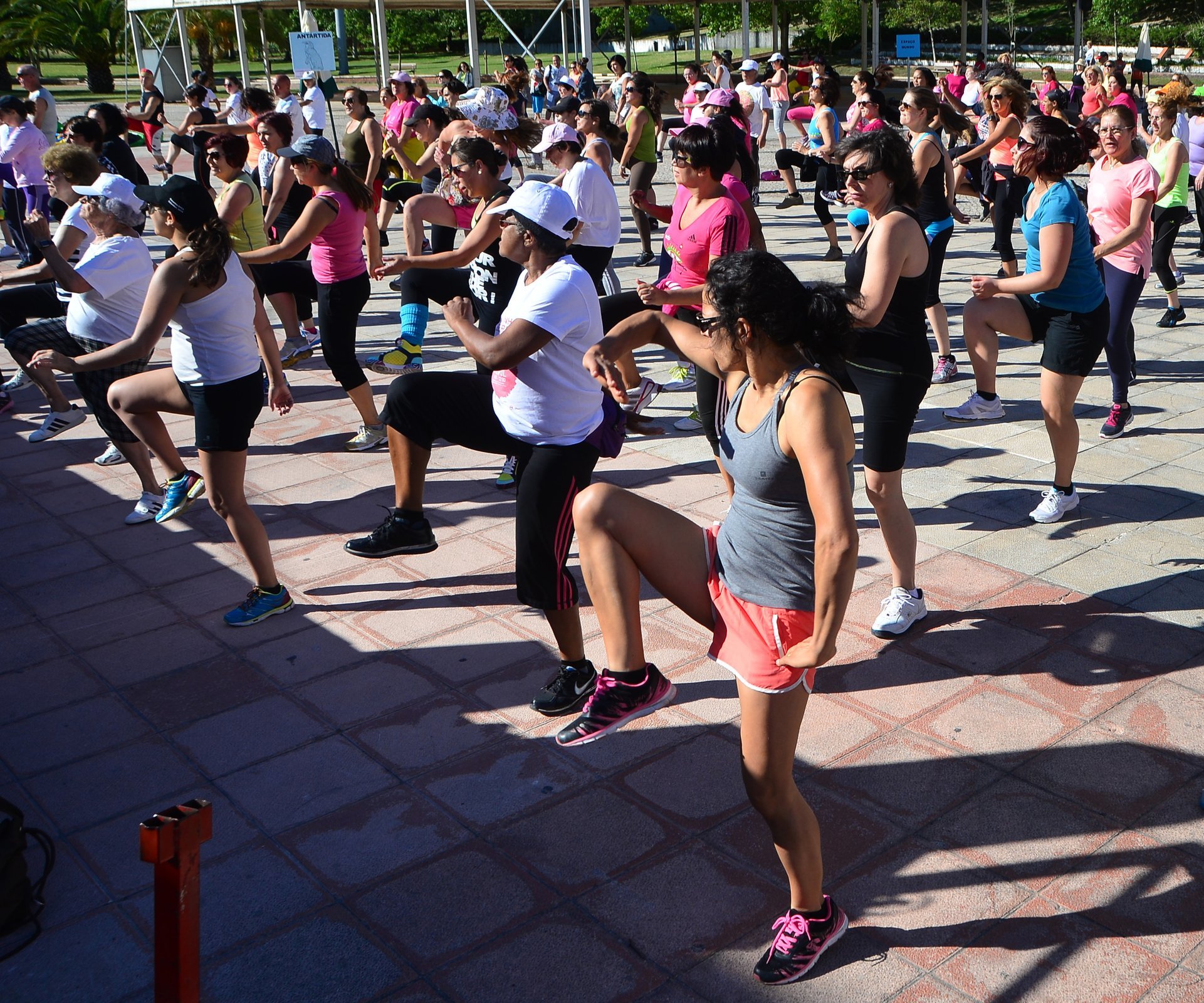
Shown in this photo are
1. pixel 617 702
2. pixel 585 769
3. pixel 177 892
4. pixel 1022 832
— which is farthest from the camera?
pixel 585 769

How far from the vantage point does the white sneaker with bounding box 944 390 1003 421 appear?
713cm

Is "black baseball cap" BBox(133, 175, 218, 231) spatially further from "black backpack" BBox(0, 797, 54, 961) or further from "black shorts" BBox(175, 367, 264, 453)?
"black backpack" BBox(0, 797, 54, 961)

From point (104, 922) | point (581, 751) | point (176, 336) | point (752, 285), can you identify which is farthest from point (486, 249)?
point (104, 922)

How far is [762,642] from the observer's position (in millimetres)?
2867

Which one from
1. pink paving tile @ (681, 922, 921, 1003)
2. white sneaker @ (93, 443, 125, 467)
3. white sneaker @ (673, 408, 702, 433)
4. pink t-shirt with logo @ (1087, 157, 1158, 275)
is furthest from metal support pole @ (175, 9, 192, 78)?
pink paving tile @ (681, 922, 921, 1003)

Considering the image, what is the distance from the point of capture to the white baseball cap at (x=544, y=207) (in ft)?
13.1

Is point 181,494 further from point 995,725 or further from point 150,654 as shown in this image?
point 995,725

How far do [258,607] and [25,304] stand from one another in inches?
148

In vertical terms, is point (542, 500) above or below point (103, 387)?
below

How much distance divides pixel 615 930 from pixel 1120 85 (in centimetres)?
1442

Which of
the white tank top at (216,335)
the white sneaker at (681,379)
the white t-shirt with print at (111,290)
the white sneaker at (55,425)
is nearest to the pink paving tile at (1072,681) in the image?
the white tank top at (216,335)

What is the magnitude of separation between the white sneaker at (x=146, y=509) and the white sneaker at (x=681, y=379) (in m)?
3.48

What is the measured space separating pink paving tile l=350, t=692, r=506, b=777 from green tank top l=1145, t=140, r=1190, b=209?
23.5 ft

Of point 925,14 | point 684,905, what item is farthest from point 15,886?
point 925,14
